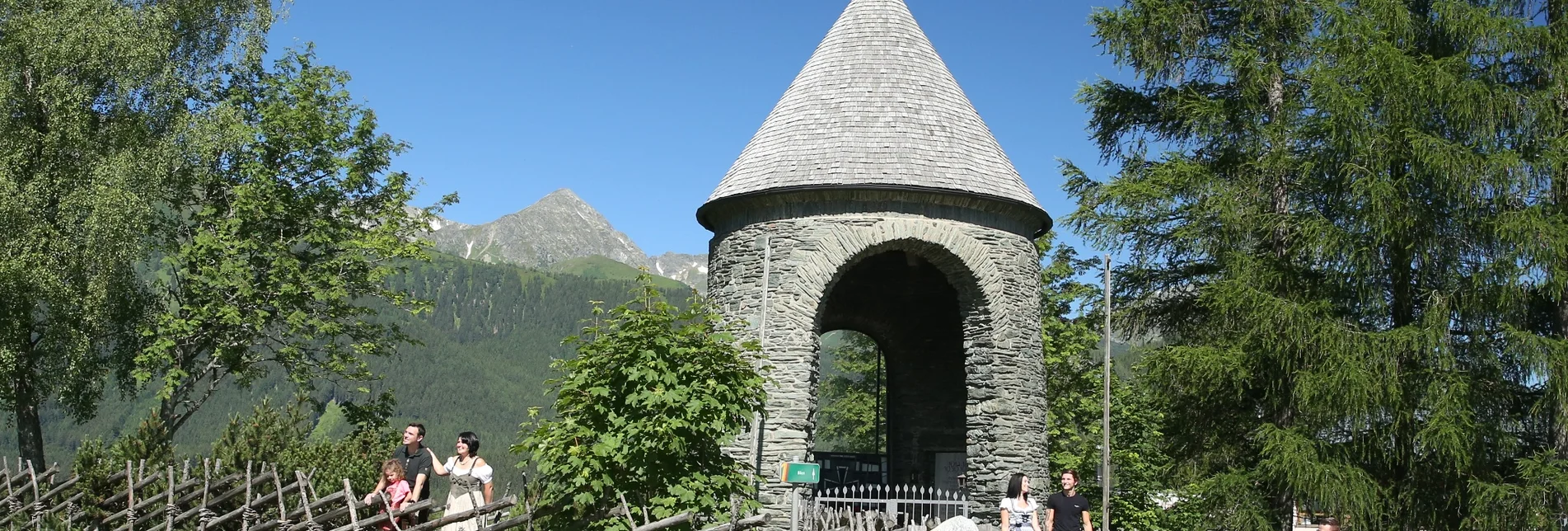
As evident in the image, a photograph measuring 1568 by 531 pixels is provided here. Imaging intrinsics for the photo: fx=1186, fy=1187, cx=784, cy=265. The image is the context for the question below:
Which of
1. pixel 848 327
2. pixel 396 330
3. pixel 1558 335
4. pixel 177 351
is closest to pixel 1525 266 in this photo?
pixel 1558 335

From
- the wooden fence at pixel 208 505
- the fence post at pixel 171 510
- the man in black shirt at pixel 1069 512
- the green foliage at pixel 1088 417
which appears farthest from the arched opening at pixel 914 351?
the fence post at pixel 171 510

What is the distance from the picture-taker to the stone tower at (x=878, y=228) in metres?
15.2

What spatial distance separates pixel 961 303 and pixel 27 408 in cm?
1362

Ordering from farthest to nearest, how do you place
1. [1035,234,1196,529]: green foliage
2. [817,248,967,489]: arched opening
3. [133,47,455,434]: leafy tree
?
[1035,234,1196,529]: green foliage → [817,248,967,489]: arched opening → [133,47,455,434]: leafy tree

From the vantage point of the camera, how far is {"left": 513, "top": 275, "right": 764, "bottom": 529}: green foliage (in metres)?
10.9

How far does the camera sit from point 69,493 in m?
12.2

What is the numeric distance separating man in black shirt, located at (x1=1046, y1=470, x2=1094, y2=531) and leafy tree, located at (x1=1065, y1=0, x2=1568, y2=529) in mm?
5335

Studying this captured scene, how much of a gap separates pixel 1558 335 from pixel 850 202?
8.53 m

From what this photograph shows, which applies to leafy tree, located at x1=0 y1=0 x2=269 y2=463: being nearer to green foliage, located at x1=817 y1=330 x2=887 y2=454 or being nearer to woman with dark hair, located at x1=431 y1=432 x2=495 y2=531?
woman with dark hair, located at x1=431 y1=432 x2=495 y2=531

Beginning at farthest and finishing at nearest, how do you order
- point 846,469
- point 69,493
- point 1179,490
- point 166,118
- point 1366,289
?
point 846,469, point 166,118, point 1179,490, point 1366,289, point 69,493

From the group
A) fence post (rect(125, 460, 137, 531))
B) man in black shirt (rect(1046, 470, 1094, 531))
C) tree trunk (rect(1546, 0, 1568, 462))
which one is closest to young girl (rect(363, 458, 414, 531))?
fence post (rect(125, 460, 137, 531))

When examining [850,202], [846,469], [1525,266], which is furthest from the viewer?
[846,469]

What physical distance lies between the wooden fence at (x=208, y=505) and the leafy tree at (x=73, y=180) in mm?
3886

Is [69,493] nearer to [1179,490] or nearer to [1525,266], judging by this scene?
[1179,490]
